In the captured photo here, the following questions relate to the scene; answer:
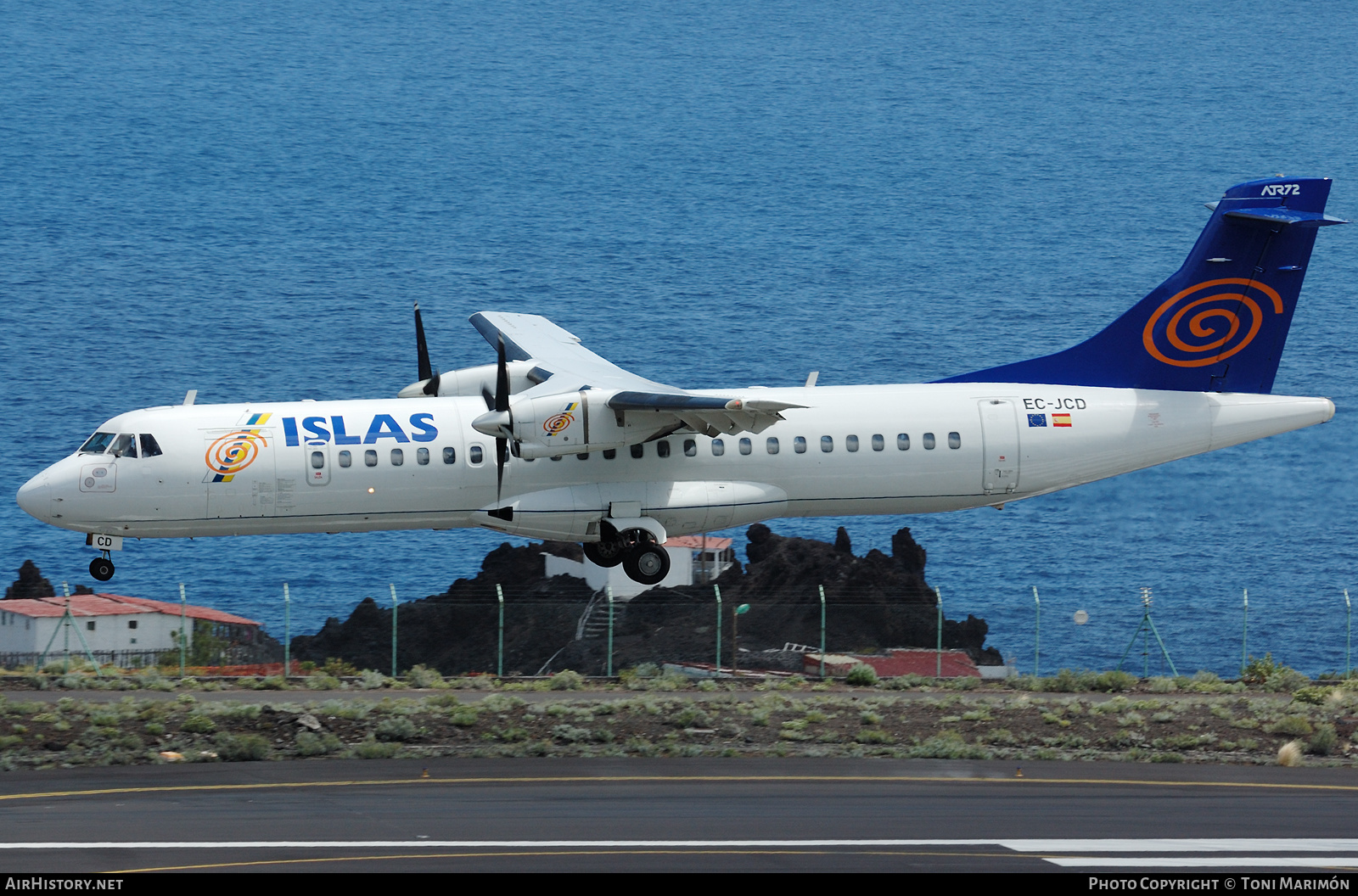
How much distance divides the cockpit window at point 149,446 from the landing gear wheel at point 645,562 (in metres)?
9.79

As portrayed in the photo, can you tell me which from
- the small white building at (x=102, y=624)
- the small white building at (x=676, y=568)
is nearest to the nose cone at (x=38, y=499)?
the small white building at (x=102, y=624)

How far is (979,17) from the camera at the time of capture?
640 feet

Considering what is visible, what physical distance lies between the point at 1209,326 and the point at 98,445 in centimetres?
2455

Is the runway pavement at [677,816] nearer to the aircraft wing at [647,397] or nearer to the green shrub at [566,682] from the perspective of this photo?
the aircraft wing at [647,397]

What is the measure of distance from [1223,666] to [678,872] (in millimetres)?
99093

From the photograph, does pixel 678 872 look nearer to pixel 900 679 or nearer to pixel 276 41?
pixel 900 679

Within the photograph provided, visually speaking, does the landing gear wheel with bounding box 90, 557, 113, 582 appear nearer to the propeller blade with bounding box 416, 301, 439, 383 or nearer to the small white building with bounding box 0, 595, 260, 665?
the propeller blade with bounding box 416, 301, 439, 383

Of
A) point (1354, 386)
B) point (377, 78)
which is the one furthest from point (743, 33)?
point (1354, 386)

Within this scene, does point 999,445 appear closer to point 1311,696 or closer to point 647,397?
point 647,397

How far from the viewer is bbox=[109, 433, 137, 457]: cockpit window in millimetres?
29531

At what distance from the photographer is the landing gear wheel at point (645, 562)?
30.8 m

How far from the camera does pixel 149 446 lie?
2958cm

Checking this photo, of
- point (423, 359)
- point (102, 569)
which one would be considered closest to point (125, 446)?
→ point (102, 569)

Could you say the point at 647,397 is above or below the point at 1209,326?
below
